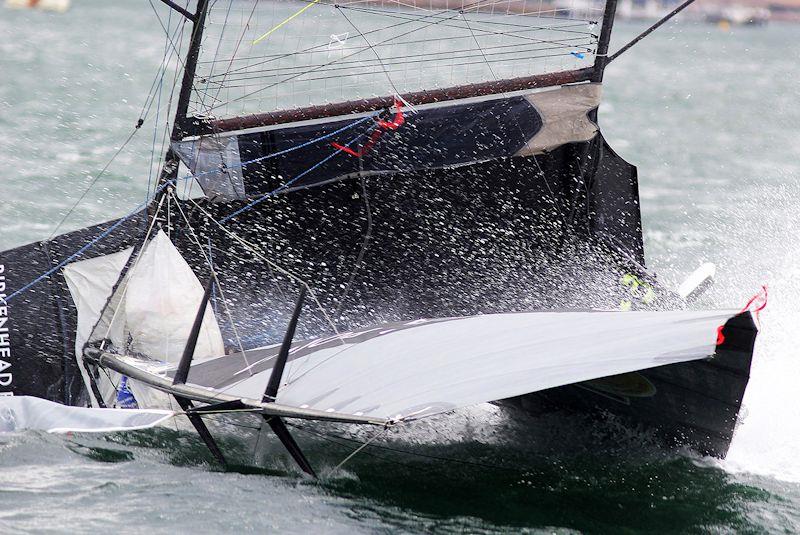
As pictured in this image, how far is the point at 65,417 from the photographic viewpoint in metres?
7.57

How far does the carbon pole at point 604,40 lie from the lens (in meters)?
8.93

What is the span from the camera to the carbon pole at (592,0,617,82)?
893cm

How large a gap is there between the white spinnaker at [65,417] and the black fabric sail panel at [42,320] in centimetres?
29

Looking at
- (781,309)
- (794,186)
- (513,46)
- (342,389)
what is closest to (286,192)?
(513,46)

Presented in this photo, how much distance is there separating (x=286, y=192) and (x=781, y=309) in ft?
17.7

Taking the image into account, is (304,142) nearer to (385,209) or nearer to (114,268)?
(385,209)

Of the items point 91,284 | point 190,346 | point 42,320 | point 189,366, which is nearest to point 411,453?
point 189,366

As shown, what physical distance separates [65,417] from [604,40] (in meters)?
4.88

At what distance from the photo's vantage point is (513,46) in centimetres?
924

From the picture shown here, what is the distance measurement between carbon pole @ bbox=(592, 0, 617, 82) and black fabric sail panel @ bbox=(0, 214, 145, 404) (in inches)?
147

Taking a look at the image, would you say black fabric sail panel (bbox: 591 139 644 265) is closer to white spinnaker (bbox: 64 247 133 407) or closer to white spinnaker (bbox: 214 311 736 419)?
white spinnaker (bbox: 214 311 736 419)

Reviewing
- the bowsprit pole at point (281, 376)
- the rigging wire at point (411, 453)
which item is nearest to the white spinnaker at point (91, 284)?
the rigging wire at point (411, 453)

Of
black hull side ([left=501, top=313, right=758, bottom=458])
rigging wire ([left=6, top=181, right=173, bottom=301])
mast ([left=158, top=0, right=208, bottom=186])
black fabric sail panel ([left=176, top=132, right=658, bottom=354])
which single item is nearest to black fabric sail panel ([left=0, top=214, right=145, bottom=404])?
rigging wire ([left=6, top=181, right=173, bottom=301])

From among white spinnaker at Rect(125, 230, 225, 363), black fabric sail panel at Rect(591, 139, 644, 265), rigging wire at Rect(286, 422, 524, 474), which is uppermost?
black fabric sail panel at Rect(591, 139, 644, 265)
